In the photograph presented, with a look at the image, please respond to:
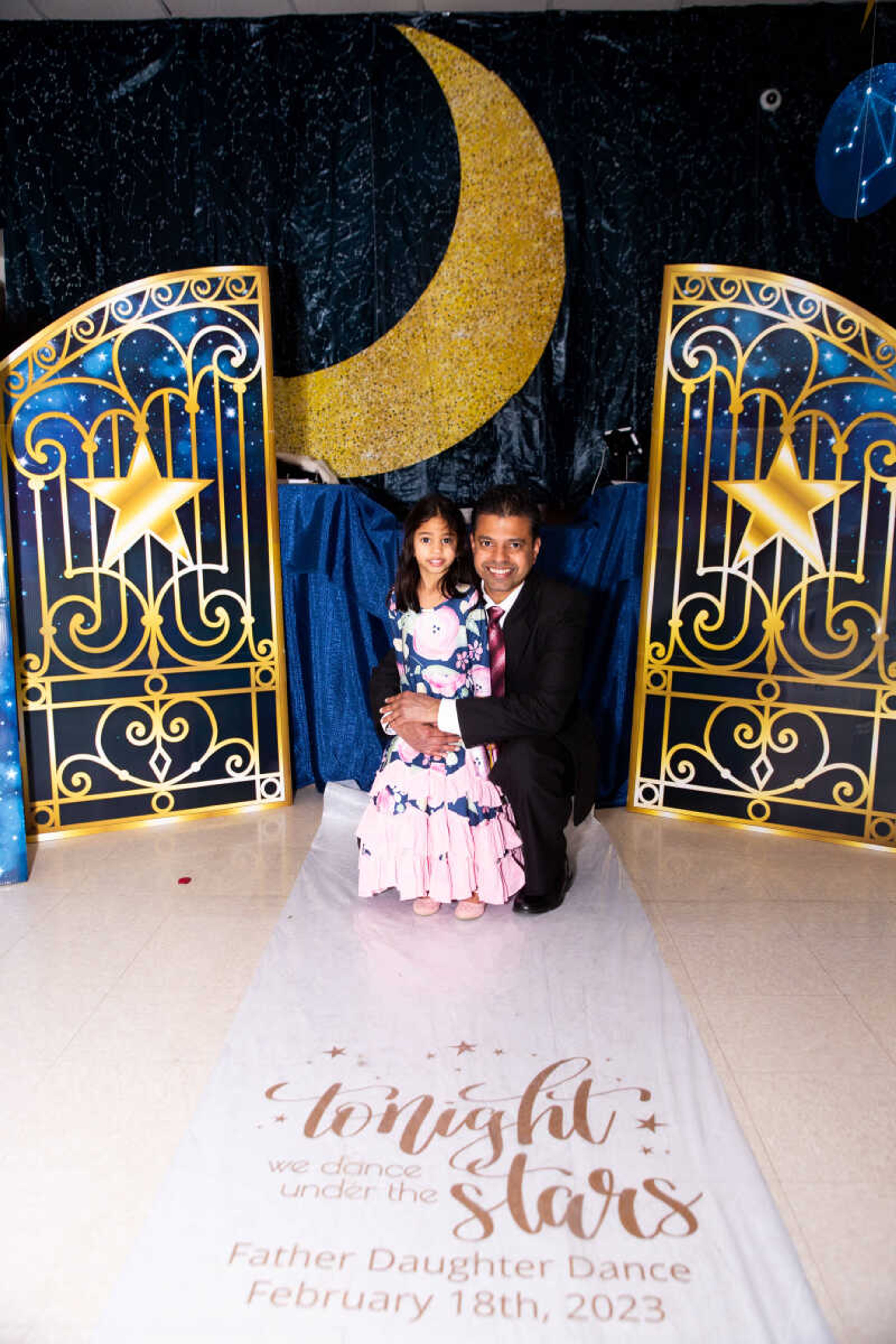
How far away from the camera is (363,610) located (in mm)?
3773

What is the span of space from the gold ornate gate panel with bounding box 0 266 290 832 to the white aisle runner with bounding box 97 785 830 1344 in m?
1.22

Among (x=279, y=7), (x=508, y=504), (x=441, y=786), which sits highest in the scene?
(x=279, y=7)

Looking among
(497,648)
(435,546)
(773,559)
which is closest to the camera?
(435,546)

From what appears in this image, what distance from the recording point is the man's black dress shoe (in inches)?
109

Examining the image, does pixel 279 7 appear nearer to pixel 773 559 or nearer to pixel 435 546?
pixel 435 546

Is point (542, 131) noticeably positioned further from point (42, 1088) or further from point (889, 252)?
point (42, 1088)

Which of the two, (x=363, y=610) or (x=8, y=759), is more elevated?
(x=363, y=610)

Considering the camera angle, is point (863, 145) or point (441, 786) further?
point (863, 145)

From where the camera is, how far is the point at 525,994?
234 centimetres

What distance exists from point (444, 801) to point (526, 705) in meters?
0.34

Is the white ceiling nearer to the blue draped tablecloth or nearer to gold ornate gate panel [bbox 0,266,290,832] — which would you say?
gold ornate gate panel [bbox 0,266,290,832]

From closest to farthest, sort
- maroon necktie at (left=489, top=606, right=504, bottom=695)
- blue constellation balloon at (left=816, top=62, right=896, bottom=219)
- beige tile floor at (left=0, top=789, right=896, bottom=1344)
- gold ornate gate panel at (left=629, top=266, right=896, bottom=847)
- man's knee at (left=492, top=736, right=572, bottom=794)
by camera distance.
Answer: beige tile floor at (left=0, top=789, right=896, bottom=1344) < man's knee at (left=492, top=736, right=572, bottom=794) < maroon necktie at (left=489, top=606, right=504, bottom=695) < blue constellation balloon at (left=816, top=62, right=896, bottom=219) < gold ornate gate panel at (left=629, top=266, right=896, bottom=847)

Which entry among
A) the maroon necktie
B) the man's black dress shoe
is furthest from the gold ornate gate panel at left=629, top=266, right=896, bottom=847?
the man's black dress shoe

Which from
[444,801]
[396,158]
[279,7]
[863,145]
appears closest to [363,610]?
[444,801]
